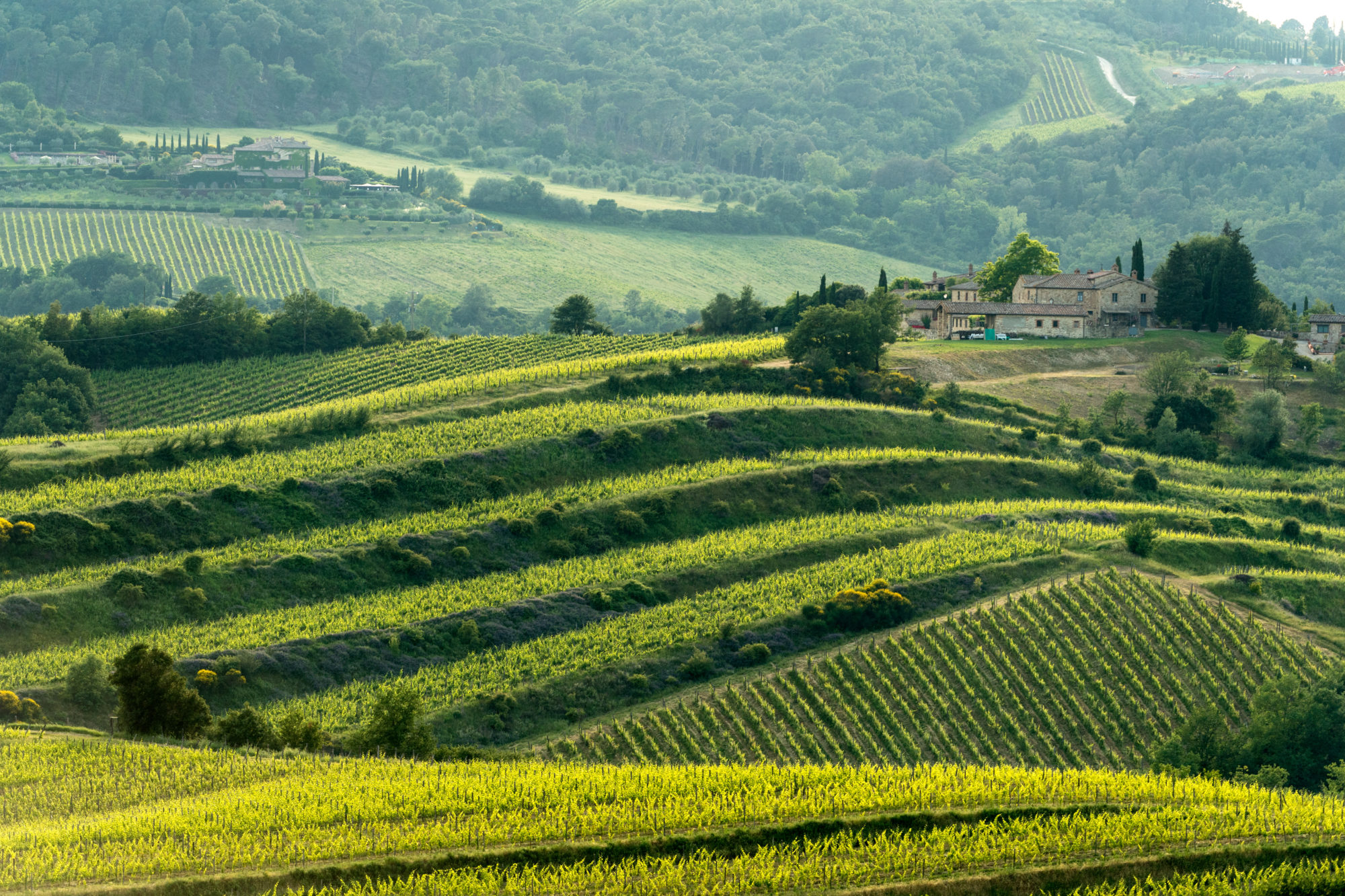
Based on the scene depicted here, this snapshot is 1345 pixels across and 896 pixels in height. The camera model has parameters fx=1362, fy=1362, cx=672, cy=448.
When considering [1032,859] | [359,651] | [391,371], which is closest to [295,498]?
[359,651]

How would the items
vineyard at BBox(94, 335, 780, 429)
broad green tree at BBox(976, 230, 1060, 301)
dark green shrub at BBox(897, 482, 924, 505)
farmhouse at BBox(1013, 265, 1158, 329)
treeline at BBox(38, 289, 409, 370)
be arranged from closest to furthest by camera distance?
1. dark green shrub at BBox(897, 482, 924, 505)
2. vineyard at BBox(94, 335, 780, 429)
3. treeline at BBox(38, 289, 409, 370)
4. farmhouse at BBox(1013, 265, 1158, 329)
5. broad green tree at BBox(976, 230, 1060, 301)

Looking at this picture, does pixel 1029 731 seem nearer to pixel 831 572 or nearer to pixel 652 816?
pixel 831 572

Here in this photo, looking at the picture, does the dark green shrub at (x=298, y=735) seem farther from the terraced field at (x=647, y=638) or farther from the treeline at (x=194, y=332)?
the treeline at (x=194, y=332)

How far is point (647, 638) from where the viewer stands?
7606 cm

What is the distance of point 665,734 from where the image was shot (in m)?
66.6

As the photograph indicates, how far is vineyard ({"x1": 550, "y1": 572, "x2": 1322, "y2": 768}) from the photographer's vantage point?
6650 cm

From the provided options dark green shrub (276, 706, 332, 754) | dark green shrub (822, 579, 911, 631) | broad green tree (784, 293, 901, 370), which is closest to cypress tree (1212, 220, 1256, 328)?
broad green tree (784, 293, 901, 370)

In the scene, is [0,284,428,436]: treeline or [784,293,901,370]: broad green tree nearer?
[0,284,428,436]: treeline

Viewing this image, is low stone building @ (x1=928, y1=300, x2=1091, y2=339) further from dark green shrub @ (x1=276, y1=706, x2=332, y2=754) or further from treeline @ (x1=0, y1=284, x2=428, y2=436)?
dark green shrub @ (x1=276, y1=706, x2=332, y2=754)

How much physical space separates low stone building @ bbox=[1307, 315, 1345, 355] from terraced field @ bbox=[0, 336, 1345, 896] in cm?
3185

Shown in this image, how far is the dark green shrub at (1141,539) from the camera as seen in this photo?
295ft

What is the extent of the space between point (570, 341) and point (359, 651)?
78.4 m

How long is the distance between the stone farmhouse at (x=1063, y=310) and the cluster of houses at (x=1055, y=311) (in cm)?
7

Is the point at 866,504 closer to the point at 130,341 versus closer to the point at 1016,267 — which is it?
the point at 1016,267
